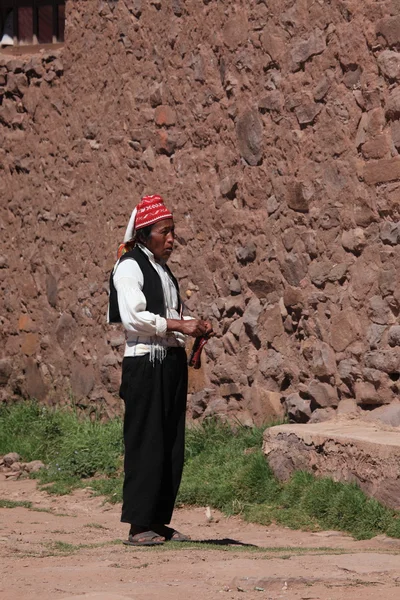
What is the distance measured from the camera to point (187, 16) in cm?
811

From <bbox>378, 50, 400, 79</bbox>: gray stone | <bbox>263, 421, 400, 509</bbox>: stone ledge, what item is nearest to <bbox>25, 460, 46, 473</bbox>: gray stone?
<bbox>263, 421, 400, 509</bbox>: stone ledge

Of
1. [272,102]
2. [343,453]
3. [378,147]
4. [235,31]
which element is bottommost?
[343,453]

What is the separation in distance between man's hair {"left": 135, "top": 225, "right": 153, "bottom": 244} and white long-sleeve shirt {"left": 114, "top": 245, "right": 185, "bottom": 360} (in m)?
0.05

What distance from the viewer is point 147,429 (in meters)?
5.35

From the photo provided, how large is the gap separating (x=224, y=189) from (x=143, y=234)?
7.70 feet

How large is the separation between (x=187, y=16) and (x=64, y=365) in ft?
9.64

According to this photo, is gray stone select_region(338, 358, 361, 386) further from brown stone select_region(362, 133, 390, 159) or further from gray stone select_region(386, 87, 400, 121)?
gray stone select_region(386, 87, 400, 121)

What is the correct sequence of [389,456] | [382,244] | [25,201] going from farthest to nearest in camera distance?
[25,201] < [382,244] < [389,456]

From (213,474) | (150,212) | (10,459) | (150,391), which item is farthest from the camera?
(10,459)

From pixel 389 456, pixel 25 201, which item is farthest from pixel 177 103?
pixel 389 456

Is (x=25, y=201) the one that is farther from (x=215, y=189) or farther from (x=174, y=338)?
(x=174, y=338)

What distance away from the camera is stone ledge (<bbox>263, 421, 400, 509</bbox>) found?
229 inches

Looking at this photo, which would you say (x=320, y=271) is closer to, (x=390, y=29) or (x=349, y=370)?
(x=349, y=370)

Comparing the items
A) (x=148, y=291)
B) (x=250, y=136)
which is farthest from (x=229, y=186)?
(x=148, y=291)
